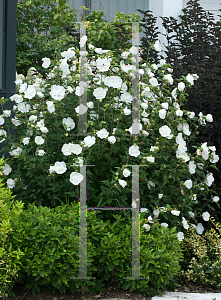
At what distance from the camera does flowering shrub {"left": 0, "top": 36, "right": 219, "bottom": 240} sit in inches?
111

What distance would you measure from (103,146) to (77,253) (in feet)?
2.88

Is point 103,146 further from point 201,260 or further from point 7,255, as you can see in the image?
point 201,260

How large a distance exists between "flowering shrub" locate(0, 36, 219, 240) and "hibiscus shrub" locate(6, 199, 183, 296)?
0.78ft

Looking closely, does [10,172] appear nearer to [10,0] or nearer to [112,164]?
[112,164]

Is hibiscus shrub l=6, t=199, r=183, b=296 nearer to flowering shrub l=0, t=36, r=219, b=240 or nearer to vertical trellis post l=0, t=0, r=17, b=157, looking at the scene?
flowering shrub l=0, t=36, r=219, b=240

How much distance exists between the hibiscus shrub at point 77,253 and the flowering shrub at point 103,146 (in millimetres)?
238

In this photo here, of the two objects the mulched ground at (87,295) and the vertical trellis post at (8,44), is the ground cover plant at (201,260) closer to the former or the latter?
the mulched ground at (87,295)

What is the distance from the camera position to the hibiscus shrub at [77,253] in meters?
2.41

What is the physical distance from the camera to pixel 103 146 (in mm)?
2840

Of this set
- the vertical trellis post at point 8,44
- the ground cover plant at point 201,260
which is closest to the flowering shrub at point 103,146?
the ground cover plant at point 201,260

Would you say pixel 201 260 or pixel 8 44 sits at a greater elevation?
pixel 8 44

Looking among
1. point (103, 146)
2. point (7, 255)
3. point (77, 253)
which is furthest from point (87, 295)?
point (103, 146)

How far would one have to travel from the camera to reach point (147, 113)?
10.1 feet

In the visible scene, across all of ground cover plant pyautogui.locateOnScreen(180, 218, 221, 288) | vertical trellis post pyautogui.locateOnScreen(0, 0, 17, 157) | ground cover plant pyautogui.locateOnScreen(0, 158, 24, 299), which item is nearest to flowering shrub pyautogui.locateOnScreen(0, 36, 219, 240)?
ground cover plant pyautogui.locateOnScreen(180, 218, 221, 288)
